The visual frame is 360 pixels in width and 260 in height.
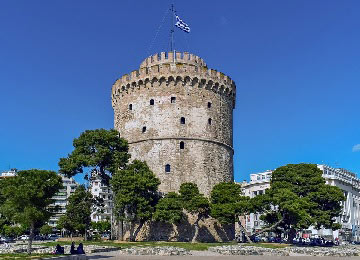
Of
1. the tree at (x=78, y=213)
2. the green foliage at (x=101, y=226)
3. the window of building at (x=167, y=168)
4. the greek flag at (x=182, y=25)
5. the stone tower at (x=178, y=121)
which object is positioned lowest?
the green foliage at (x=101, y=226)

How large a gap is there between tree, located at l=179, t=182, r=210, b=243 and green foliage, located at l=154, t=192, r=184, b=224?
Result: 59 centimetres

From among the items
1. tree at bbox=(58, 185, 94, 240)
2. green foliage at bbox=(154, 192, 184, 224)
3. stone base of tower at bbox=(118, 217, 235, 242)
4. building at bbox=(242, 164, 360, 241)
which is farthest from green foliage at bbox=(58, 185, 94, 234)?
building at bbox=(242, 164, 360, 241)

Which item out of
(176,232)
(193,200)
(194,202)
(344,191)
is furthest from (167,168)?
(344,191)

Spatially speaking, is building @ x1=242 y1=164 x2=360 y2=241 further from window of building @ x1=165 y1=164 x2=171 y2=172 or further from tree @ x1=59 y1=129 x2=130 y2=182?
tree @ x1=59 y1=129 x2=130 y2=182

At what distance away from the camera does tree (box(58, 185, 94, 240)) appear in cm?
3684

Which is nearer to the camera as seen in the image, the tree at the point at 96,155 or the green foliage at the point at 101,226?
the tree at the point at 96,155

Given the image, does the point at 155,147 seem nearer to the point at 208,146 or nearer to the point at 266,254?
the point at 208,146

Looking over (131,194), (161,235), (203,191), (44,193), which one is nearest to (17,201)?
(44,193)

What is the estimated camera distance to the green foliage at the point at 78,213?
121 feet

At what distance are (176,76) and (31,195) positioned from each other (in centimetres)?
2184

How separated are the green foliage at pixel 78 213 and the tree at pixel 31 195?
10.3 metres

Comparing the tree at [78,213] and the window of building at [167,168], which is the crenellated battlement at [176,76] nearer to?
the window of building at [167,168]

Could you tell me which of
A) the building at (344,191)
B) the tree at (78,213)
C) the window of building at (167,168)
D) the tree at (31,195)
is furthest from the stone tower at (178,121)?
the building at (344,191)

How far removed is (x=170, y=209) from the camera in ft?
120
